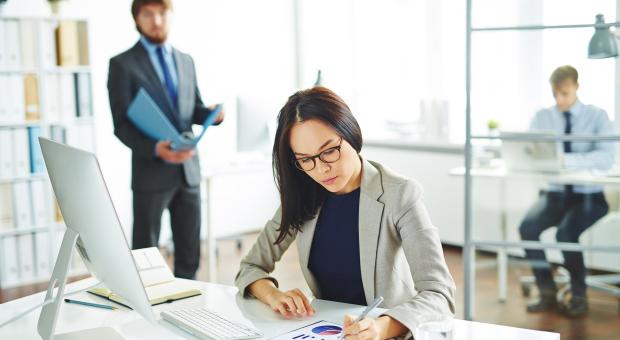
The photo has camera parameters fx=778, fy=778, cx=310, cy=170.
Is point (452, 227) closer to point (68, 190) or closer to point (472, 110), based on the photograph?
point (472, 110)

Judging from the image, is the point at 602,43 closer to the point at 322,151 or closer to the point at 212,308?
the point at 322,151

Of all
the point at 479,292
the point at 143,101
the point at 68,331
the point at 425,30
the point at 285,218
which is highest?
the point at 425,30

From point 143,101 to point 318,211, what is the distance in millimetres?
1471

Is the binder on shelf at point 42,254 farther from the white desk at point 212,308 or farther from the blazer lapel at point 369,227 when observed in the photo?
the blazer lapel at point 369,227

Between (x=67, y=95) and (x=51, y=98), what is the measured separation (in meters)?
0.10

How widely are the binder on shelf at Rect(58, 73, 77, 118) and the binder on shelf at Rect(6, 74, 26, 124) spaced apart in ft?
0.76

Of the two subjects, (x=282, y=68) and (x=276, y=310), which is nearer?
(x=276, y=310)

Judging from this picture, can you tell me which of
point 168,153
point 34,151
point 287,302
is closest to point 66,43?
point 34,151

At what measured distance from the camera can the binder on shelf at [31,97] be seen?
15.6ft

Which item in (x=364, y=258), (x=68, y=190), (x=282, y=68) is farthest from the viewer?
(x=282, y=68)

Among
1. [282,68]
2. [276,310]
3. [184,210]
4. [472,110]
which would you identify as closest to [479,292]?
[472,110]

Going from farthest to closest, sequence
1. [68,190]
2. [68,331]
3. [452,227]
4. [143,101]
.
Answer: [452,227] < [143,101] < [68,331] < [68,190]

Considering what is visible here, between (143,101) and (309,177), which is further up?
(143,101)

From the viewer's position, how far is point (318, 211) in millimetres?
2139
